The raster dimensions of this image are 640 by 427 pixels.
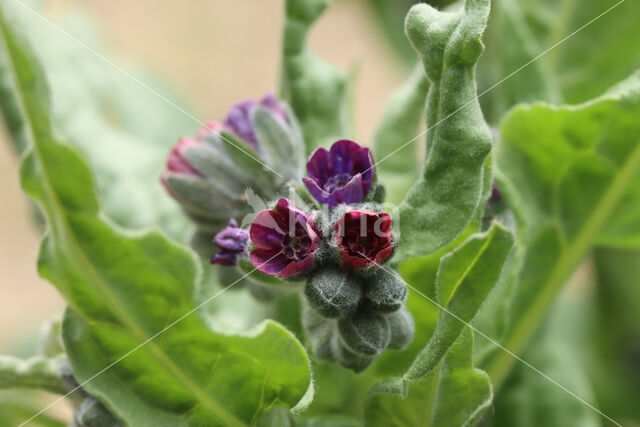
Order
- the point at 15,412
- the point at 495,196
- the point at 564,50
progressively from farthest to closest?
1. the point at 564,50
2. the point at 15,412
3. the point at 495,196

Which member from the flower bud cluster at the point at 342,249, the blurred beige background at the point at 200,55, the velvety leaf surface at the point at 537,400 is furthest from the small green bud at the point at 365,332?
the blurred beige background at the point at 200,55

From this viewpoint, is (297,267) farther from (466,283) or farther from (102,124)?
(102,124)

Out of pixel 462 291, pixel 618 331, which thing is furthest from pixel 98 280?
pixel 618 331

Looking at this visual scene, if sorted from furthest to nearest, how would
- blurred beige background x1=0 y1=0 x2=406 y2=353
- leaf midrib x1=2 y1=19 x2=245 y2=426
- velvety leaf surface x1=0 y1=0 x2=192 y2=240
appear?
1. blurred beige background x1=0 y1=0 x2=406 y2=353
2. velvety leaf surface x1=0 y1=0 x2=192 y2=240
3. leaf midrib x1=2 y1=19 x2=245 y2=426

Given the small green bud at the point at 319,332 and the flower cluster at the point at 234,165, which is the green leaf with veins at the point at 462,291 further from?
the flower cluster at the point at 234,165

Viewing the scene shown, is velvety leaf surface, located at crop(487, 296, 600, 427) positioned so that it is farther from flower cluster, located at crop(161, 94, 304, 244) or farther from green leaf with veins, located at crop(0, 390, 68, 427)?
green leaf with veins, located at crop(0, 390, 68, 427)

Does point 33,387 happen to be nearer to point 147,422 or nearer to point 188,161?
point 147,422

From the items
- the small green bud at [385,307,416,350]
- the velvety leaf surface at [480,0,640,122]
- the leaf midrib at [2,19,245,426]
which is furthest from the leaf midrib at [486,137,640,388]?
the leaf midrib at [2,19,245,426]
